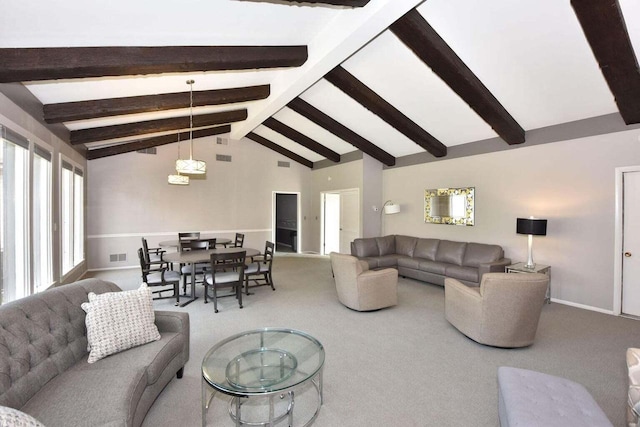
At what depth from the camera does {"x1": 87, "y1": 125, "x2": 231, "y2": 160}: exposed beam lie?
22.7ft

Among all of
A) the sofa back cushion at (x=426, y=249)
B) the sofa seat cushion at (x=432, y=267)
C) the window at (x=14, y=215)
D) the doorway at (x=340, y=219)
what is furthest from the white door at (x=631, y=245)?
the window at (x=14, y=215)

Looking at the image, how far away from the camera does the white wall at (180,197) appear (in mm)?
7219

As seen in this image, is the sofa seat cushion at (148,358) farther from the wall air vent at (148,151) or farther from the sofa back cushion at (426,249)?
the wall air vent at (148,151)

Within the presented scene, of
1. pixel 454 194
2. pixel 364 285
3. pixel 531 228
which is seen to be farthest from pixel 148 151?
pixel 531 228

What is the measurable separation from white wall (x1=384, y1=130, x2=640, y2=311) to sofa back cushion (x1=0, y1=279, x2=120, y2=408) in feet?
20.1

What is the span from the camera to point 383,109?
552 cm

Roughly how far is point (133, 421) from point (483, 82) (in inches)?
208

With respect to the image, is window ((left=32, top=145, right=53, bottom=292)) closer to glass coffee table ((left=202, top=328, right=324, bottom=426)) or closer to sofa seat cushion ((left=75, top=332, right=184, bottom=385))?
sofa seat cushion ((left=75, top=332, right=184, bottom=385))

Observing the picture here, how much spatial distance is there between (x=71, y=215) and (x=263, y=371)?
553 centimetres

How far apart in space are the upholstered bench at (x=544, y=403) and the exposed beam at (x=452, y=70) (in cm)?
354

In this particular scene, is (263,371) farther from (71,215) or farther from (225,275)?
Result: (71,215)

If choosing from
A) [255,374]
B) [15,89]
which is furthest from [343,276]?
[15,89]

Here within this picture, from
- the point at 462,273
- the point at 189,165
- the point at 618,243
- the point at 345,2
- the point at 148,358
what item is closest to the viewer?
the point at 148,358

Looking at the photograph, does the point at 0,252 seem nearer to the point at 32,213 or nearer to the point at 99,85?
the point at 32,213
